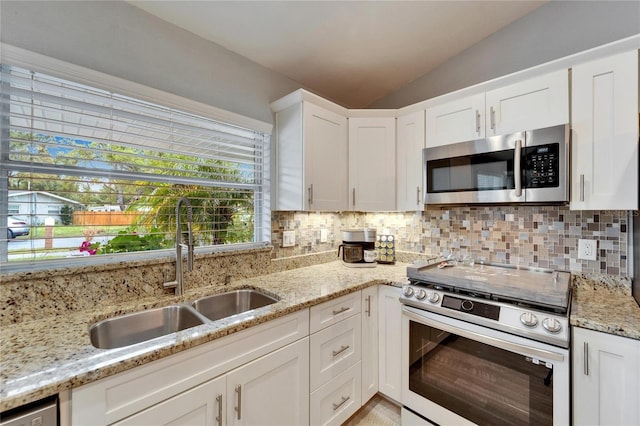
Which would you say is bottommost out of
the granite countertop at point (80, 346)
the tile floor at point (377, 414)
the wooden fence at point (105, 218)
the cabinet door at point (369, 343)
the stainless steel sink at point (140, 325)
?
the tile floor at point (377, 414)

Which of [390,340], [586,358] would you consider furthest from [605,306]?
[390,340]

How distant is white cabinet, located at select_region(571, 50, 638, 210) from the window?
2032 mm

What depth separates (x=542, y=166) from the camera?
1545 millimetres

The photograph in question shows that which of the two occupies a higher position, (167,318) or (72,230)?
(72,230)

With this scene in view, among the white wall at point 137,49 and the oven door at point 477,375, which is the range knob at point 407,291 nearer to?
the oven door at point 477,375

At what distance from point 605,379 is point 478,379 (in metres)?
0.51

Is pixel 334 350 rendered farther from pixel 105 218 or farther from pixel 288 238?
pixel 105 218

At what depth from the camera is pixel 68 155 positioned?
1.30 meters

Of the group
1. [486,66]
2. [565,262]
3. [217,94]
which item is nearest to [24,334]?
[217,94]

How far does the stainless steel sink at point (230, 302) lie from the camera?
1597 mm

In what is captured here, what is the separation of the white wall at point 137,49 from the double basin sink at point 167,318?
124 cm

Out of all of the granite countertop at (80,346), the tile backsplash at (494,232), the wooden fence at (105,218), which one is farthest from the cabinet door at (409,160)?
the wooden fence at (105,218)

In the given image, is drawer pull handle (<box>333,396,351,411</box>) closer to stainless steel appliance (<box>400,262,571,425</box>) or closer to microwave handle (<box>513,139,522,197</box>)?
stainless steel appliance (<box>400,262,571,425</box>)

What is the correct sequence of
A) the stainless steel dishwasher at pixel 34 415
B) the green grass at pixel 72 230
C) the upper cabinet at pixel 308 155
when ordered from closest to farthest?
the stainless steel dishwasher at pixel 34 415, the green grass at pixel 72 230, the upper cabinet at pixel 308 155
